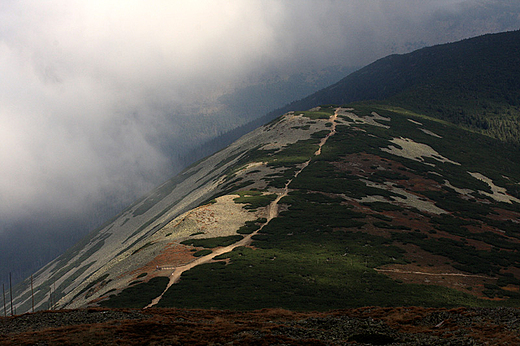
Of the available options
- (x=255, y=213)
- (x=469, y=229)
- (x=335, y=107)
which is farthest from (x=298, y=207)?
(x=335, y=107)

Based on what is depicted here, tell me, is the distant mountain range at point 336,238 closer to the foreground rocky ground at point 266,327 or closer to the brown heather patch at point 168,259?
the brown heather patch at point 168,259

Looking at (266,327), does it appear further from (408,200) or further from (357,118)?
(357,118)

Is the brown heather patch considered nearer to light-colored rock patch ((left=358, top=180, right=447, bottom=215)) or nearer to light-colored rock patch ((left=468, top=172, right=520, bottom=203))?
light-colored rock patch ((left=358, top=180, right=447, bottom=215))

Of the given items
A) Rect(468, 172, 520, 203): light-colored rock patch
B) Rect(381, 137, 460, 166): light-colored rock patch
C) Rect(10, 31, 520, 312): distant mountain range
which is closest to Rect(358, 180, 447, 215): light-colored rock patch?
Rect(10, 31, 520, 312): distant mountain range

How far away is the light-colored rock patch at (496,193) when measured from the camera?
107 m

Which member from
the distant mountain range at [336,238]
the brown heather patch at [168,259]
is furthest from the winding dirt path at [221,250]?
the brown heather patch at [168,259]

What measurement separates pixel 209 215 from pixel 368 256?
3326 centimetres

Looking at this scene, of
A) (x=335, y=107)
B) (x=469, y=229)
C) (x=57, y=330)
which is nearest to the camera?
(x=57, y=330)

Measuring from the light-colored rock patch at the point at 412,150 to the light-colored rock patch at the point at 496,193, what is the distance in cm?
1021

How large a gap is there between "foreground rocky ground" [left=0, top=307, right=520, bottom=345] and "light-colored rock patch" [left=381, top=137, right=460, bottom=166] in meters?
98.0

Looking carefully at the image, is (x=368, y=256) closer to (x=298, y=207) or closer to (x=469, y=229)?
(x=298, y=207)

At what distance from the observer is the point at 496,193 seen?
4402 inches

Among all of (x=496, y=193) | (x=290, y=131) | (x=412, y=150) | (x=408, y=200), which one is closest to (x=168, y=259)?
(x=408, y=200)

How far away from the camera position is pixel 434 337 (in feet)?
89.2
